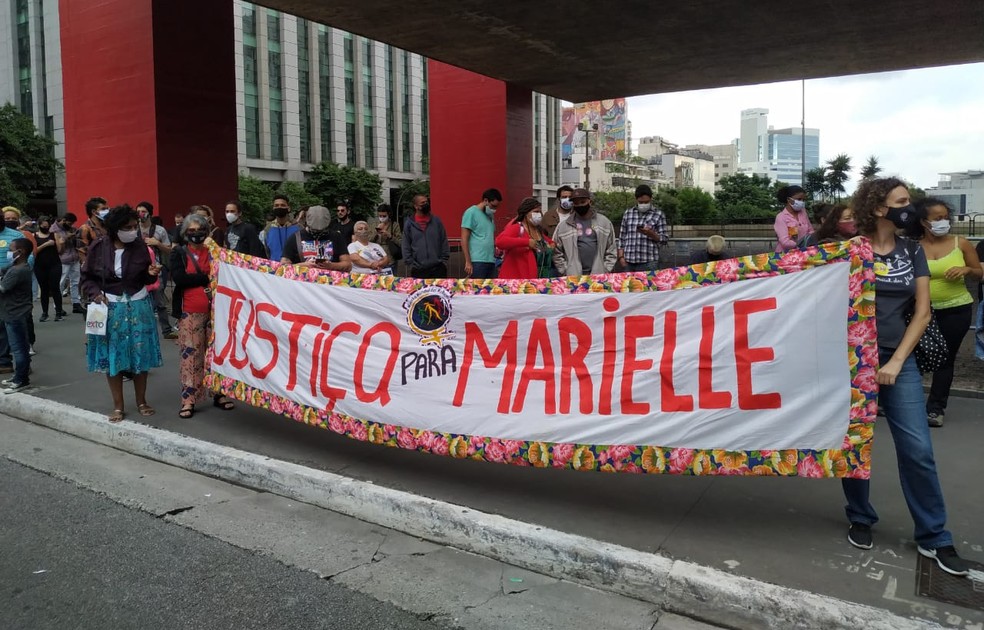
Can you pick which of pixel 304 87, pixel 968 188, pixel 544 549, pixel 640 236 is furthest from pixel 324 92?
pixel 968 188

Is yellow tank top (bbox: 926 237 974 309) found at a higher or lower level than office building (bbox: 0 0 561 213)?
→ lower

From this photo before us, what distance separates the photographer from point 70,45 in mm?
13672

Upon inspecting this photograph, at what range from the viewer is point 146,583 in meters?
3.80

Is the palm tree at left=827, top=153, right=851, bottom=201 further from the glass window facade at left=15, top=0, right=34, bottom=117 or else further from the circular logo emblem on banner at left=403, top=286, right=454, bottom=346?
the circular logo emblem on banner at left=403, top=286, right=454, bottom=346

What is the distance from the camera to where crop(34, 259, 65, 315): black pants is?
1236 cm

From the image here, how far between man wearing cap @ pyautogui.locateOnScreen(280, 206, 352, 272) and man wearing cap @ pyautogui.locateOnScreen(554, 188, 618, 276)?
93.4 inches

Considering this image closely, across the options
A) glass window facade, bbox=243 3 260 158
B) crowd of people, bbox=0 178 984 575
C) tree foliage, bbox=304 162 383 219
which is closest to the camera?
crowd of people, bbox=0 178 984 575

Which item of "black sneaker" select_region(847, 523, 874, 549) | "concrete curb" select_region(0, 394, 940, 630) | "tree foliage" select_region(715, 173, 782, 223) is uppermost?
"tree foliage" select_region(715, 173, 782, 223)

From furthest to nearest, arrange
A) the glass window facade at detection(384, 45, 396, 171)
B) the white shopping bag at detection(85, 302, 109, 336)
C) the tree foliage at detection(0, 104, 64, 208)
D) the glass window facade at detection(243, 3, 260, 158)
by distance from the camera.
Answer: the glass window facade at detection(384, 45, 396, 171), the glass window facade at detection(243, 3, 260, 158), the tree foliage at detection(0, 104, 64, 208), the white shopping bag at detection(85, 302, 109, 336)

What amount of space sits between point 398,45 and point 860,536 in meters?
13.3

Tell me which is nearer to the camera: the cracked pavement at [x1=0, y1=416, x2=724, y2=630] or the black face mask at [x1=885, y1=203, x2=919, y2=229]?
the cracked pavement at [x1=0, y1=416, x2=724, y2=630]

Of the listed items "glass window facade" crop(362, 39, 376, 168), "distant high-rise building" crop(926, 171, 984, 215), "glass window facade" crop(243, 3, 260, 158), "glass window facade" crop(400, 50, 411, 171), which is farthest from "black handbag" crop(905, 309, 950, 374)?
"distant high-rise building" crop(926, 171, 984, 215)

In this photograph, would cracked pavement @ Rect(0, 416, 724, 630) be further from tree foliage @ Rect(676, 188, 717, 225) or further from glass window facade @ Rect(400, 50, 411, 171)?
tree foliage @ Rect(676, 188, 717, 225)

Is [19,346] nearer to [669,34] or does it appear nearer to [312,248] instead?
[312,248]
